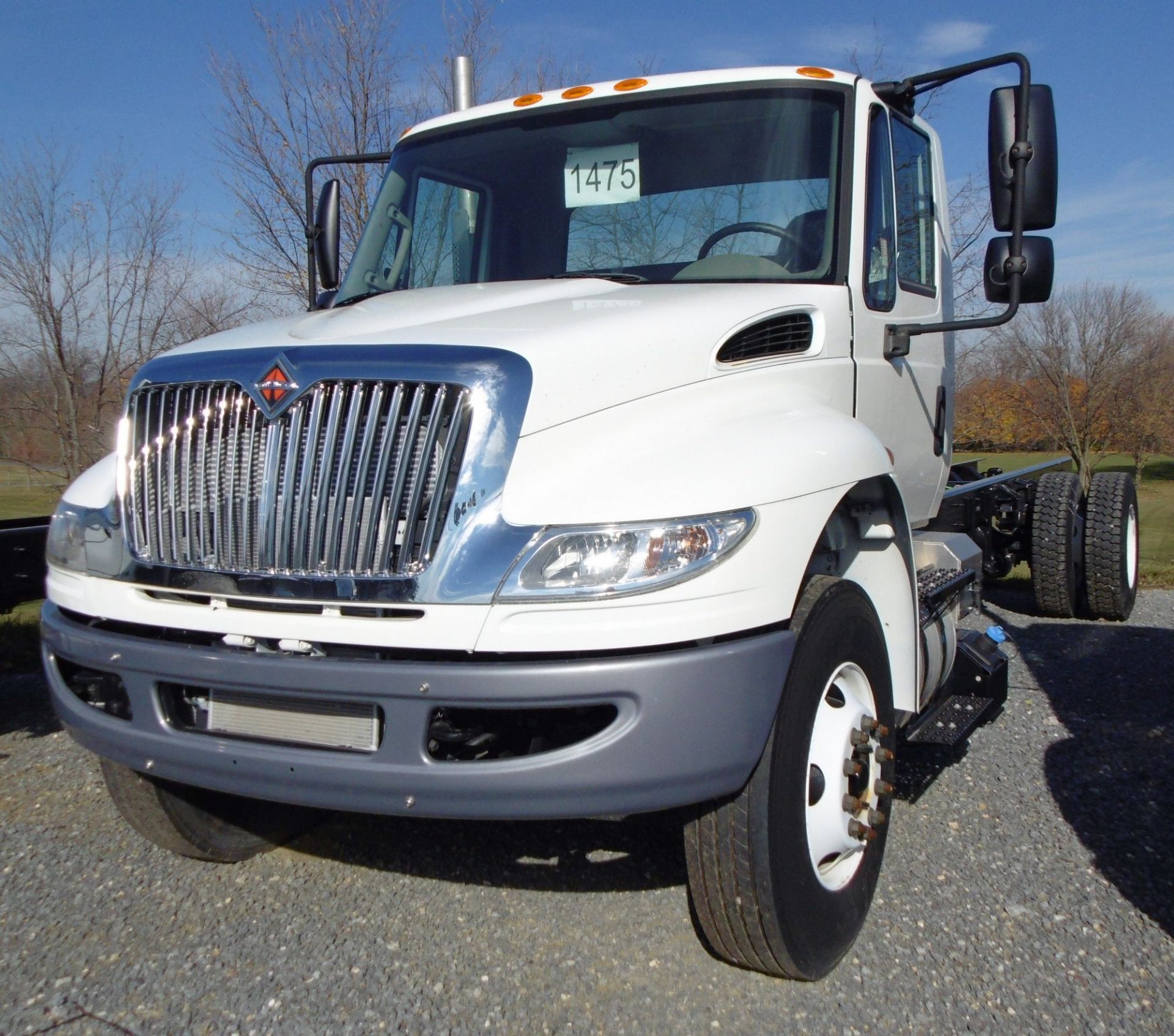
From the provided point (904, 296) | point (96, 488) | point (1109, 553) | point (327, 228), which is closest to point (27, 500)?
point (327, 228)

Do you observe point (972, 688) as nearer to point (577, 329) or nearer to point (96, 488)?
point (577, 329)

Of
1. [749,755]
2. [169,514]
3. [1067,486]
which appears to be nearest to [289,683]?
[169,514]

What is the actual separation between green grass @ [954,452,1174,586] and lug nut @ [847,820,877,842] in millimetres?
5572

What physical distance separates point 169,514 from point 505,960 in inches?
59.3

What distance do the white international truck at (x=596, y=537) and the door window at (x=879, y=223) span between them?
19mm

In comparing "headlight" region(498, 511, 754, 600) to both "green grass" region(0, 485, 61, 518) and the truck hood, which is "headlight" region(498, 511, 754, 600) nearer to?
the truck hood

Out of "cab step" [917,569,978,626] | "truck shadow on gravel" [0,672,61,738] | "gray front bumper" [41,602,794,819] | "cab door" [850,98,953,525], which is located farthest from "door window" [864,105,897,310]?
"truck shadow on gravel" [0,672,61,738]

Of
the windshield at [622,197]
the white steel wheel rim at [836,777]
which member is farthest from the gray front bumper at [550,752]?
the windshield at [622,197]

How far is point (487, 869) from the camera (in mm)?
3529

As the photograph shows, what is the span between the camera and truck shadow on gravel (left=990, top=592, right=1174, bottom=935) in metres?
3.58

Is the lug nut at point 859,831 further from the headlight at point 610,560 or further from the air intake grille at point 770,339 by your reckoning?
the air intake grille at point 770,339

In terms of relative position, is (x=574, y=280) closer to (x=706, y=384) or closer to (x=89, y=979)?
(x=706, y=384)

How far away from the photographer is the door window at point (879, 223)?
3.62m

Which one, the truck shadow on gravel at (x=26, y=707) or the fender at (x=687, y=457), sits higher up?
the fender at (x=687, y=457)
